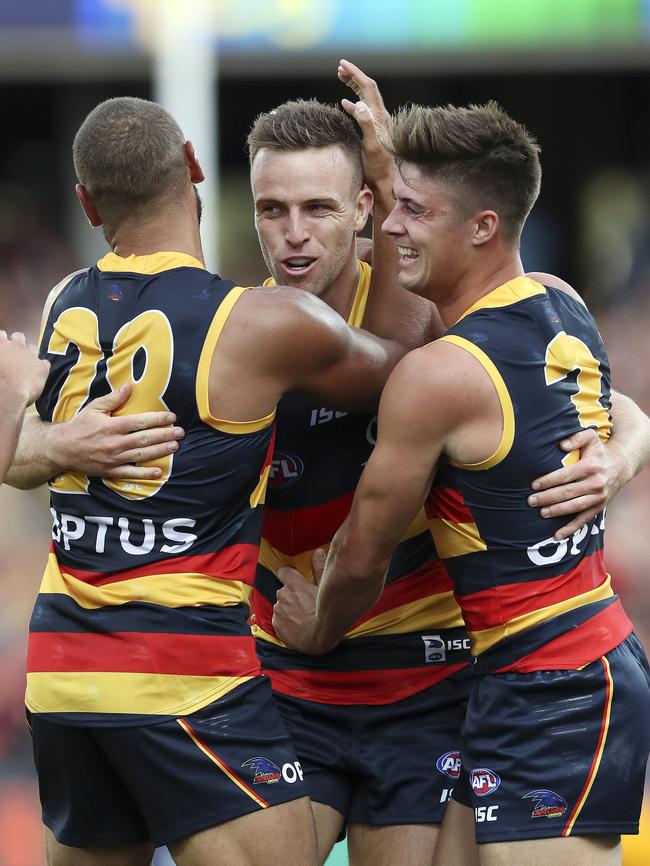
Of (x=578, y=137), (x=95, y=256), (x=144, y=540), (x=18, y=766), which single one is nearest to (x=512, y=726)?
(x=144, y=540)

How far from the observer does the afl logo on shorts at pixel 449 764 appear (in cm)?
442

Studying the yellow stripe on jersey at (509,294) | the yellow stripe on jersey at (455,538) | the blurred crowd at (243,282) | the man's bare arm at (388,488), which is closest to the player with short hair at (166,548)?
the man's bare arm at (388,488)

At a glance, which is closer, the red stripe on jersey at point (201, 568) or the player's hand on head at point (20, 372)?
the player's hand on head at point (20, 372)

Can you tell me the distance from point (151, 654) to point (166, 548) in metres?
0.29

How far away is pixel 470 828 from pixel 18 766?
5.40 meters

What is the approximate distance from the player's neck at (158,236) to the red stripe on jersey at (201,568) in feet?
2.81

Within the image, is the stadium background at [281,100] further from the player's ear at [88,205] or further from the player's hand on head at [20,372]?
the player's hand on head at [20,372]

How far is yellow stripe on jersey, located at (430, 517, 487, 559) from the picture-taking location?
377 centimetres

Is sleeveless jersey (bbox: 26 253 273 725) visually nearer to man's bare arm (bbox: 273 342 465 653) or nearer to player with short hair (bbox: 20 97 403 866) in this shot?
player with short hair (bbox: 20 97 403 866)

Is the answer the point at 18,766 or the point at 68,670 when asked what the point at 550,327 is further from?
the point at 18,766

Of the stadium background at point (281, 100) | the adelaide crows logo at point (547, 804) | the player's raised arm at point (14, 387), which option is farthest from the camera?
the stadium background at point (281, 100)

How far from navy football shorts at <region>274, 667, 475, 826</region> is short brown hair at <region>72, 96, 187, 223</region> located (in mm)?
1747

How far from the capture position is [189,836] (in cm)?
365

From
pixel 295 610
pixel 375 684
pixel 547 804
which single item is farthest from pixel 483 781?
pixel 295 610
